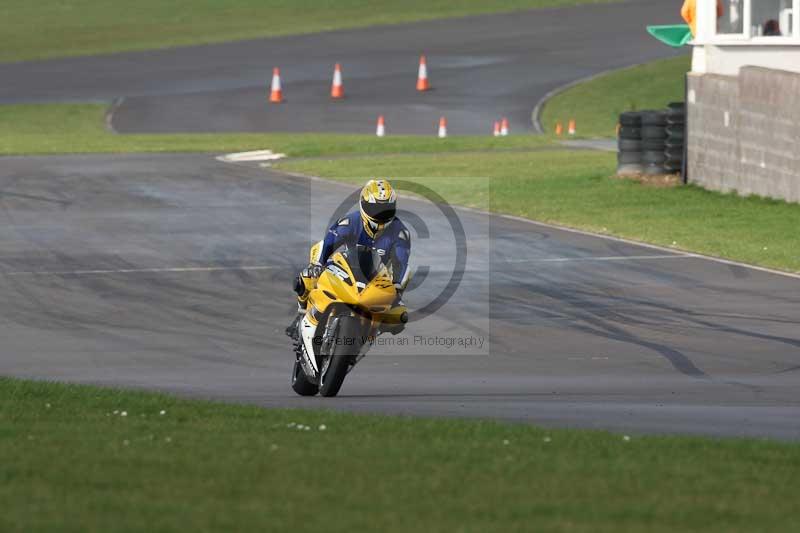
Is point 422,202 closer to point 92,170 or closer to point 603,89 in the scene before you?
point 92,170

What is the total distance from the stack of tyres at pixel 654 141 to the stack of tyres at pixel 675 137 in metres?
0.06

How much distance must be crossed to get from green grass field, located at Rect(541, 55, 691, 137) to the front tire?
2608cm

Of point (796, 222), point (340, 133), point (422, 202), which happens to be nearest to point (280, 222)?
point (422, 202)

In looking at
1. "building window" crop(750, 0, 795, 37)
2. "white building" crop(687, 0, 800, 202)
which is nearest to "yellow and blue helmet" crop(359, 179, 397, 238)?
"white building" crop(687, 0, 800, 202)

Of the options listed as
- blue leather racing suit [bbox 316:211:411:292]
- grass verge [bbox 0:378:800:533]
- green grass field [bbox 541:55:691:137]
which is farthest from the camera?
green grass field [bbox 541:55:691:137]

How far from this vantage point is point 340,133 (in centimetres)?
3881

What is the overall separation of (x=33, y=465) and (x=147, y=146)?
2725cm

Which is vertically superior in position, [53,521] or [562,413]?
[53,521]

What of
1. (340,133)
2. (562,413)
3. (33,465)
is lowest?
(340,133)

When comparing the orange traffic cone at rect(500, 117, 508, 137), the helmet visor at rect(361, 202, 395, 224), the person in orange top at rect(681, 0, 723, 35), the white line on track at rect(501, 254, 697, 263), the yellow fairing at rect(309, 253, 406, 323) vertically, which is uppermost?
the helmet visor at rect(361, 202, 395, 224)

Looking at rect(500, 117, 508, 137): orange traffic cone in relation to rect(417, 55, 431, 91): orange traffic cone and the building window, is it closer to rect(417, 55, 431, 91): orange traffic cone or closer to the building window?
rect(417, 55, 431, 91): orange traffic cone

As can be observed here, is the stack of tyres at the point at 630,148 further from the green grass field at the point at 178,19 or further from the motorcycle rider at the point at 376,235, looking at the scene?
the green grass field at the point at 178,19

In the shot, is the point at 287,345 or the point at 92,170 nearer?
the point at 287,345

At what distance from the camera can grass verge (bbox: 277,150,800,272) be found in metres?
21.2
